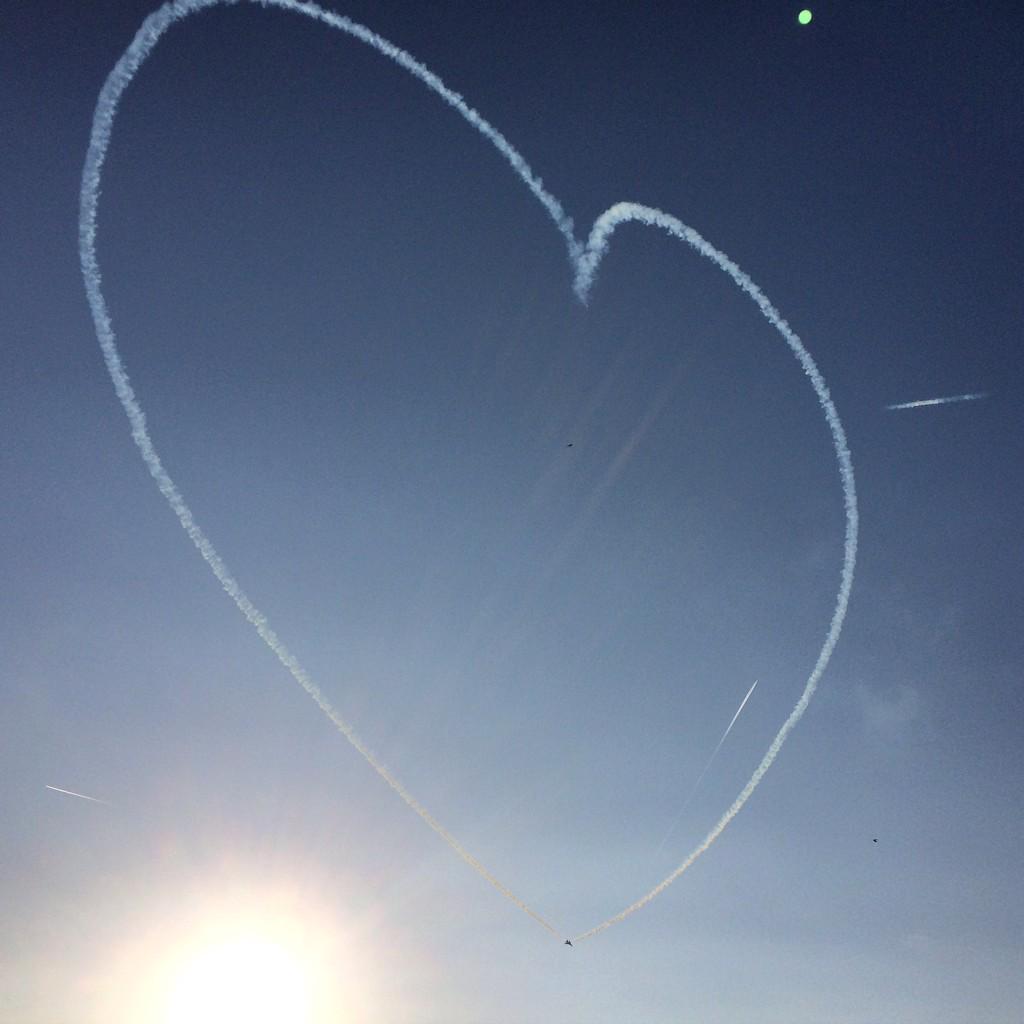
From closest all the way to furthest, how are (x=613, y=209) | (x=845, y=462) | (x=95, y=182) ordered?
(x=95, y=182) < (x=613, y=209) < (x=845, y=462)

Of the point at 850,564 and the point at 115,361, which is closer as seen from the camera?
the point at 115,361

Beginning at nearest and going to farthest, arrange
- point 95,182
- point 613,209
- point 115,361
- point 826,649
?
point 95,182
point 115,361
point 613,209
point 826,649

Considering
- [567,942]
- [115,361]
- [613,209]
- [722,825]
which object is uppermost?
[613,209]

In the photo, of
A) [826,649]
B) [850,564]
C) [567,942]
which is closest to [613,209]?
[850,564]

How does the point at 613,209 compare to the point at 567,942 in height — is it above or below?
above

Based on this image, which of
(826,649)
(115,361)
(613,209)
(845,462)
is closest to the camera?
(115,361)

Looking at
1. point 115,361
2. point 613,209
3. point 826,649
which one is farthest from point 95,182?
point 826,649

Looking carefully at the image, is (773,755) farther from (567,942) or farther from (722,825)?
(567,942)

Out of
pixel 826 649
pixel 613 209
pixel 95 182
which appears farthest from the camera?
pixel 826 649

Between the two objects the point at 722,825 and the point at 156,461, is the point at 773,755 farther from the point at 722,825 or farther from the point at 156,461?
the point at 156,461
